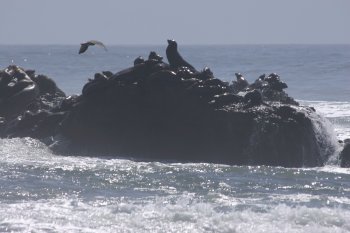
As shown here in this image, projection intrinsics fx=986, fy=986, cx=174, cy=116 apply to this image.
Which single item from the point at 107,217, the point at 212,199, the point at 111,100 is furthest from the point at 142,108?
the point at 107,217

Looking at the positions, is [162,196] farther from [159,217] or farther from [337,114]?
[337,114]

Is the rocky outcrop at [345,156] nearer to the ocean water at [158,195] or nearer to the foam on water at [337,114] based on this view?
the ocean water at [158,195]

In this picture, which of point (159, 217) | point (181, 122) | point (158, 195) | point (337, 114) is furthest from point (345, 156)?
point (337, 114)

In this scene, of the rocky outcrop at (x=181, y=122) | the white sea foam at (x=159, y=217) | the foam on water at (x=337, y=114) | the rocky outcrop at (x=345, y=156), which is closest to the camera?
the white sea foam at (x=159, y=217)

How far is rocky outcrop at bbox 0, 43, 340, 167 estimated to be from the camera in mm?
29453

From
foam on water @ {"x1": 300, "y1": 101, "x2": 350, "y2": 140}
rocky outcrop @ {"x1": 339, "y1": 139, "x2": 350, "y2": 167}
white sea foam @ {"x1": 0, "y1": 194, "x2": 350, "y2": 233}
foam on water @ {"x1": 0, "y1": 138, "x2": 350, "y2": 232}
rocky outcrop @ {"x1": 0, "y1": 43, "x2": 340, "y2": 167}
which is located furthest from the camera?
foam on water @ {"x1": 300, "y1": 101, "x2": 350, "y2": 140}

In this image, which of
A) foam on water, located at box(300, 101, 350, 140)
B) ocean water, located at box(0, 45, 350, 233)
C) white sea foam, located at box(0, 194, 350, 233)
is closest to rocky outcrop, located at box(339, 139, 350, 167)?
ocean water, located at box(0, 45, 350, 233)

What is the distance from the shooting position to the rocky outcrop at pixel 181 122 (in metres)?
29.5

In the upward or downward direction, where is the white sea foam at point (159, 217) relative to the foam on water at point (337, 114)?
downward

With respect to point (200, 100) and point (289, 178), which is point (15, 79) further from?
point (289, 178)

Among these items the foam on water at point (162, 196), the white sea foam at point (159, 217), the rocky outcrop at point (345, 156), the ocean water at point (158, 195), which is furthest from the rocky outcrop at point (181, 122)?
the white sea foam at point (159, 217)

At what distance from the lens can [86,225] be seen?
19672mm

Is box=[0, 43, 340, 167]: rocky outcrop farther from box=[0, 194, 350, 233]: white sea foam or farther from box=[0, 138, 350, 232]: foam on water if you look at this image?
box=[0, 194, 350, 233]: white sea foam

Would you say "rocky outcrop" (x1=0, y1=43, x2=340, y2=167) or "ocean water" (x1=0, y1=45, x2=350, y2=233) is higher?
"rocky outcrop" (x1=0, y1=43, x2=340, y2=167)
